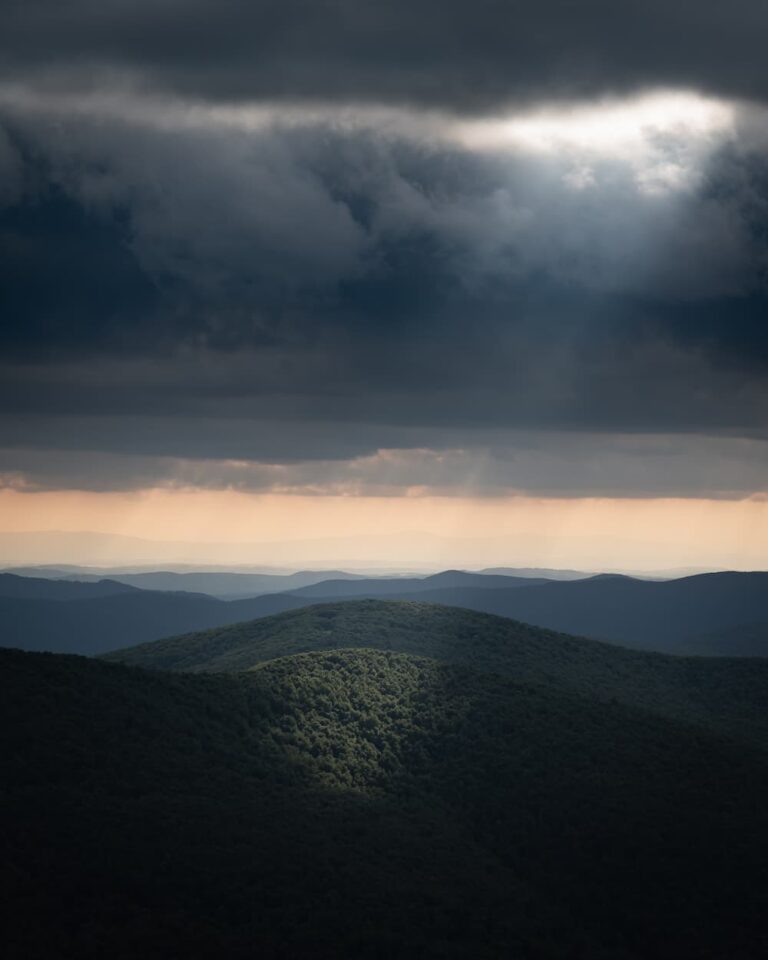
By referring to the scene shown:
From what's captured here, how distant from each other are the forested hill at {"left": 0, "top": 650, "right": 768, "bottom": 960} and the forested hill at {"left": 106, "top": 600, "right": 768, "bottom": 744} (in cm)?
3155

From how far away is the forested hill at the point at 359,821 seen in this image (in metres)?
68.1

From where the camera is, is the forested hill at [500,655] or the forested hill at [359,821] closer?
the forested hill at [359,821]

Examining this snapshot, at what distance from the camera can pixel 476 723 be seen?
110 m

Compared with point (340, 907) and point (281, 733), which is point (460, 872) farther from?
point (281, 733)

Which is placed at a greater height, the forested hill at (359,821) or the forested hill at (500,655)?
the forested hill at (500,655)

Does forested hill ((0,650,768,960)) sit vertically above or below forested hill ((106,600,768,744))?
below

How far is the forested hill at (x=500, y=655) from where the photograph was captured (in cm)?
14812

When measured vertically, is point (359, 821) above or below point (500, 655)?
below

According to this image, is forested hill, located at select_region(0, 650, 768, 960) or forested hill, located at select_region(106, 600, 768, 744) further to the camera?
→ forested hill, located at select_region(106, 600, 768, 744)

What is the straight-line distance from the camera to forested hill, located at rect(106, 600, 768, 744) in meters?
148

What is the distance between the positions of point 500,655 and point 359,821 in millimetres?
76097

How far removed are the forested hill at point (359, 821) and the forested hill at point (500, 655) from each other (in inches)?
1242

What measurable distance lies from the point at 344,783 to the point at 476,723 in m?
18.1

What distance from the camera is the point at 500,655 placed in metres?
161
